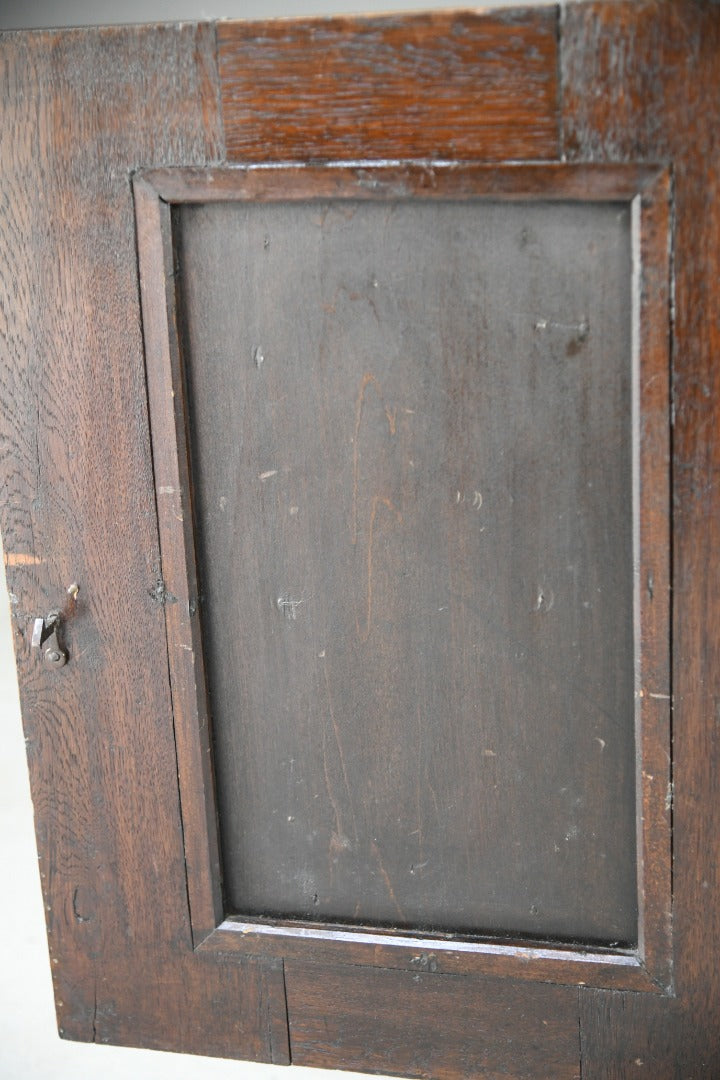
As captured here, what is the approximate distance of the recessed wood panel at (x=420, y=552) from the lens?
131 cm

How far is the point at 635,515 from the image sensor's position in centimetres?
132

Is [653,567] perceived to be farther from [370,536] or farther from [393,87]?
[393,87]

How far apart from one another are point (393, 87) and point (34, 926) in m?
1.42

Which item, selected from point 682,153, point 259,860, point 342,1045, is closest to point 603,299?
point 682,153

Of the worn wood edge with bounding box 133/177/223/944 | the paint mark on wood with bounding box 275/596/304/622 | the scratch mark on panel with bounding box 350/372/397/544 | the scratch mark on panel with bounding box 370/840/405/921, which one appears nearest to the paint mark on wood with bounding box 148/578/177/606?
the worn wood edge with bounding box 133/177/223/944

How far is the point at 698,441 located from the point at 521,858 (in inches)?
20.2

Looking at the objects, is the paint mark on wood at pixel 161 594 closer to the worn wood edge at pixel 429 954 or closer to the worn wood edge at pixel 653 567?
the worn wood edge at pixel 429 954

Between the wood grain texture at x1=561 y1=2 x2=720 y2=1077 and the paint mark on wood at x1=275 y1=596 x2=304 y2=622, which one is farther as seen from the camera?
the paint mark on wood at x1=275 y1=596 x2=304 y2=622

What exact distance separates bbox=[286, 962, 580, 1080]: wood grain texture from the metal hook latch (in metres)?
0.46

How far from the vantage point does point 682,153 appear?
→ 1224 millimetres

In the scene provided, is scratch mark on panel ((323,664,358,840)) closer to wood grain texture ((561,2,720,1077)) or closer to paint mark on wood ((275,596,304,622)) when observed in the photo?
paint mark on wood ((275,596,304,622))

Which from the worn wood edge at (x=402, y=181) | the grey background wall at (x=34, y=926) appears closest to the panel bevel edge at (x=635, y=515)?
the worn wood edge at (x=402, y=181)

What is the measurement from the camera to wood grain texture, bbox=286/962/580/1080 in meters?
1.47

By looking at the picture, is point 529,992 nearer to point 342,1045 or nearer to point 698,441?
point 342,1045
